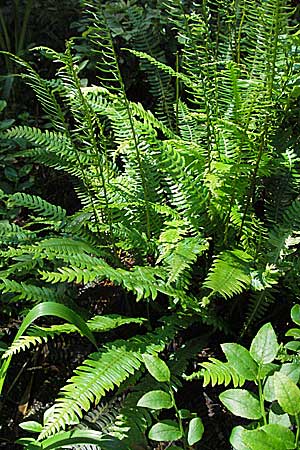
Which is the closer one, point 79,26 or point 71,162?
point 71,162

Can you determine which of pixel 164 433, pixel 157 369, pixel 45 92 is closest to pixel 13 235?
pixel 45 92

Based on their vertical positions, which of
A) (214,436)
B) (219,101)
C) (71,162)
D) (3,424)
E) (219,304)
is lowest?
(3,424)

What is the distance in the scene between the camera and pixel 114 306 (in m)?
2.36

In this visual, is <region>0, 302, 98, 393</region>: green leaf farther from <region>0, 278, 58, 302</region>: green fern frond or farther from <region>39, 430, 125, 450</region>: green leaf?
<region>0, 278, 58, 302</region>: green fern frond

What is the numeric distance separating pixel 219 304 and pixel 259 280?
360 millimetres

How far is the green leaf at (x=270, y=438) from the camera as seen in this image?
4.09 ft

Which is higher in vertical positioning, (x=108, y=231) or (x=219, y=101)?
(x=219, y=101)

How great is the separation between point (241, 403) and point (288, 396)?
0.42ft

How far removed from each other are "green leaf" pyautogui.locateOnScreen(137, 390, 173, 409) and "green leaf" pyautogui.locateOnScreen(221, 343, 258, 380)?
0.56 feet

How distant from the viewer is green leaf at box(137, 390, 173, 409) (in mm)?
1382

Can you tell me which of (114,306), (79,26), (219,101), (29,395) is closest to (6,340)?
(29,395)

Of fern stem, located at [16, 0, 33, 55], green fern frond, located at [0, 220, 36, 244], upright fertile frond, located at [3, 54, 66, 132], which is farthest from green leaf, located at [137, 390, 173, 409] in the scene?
fern stem, located at [16, 0, 33, 55]

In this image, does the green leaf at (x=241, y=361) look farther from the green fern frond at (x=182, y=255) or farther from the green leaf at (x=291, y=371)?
the green fern frond at (x=182, y=255)

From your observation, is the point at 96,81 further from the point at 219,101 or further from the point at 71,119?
the point at 219,101
